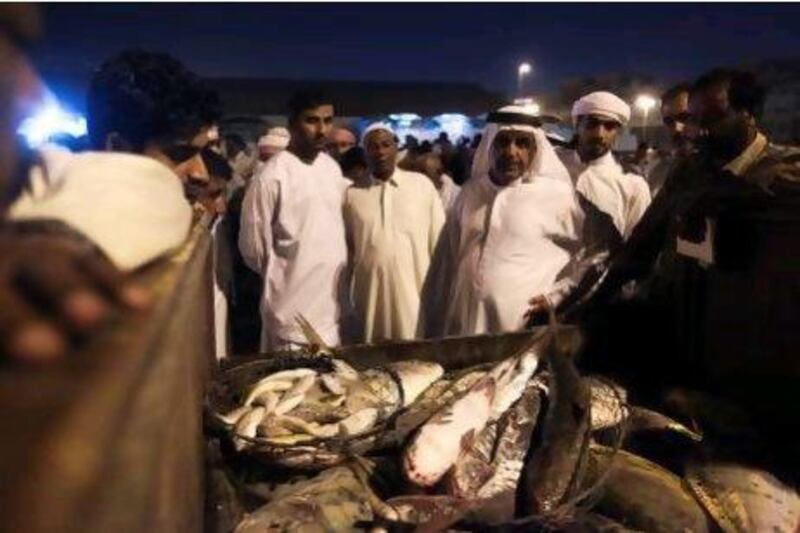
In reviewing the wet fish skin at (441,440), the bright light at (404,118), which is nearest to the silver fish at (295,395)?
the wet fish skin at (441,440)

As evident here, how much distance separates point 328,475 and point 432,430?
0.33 meters

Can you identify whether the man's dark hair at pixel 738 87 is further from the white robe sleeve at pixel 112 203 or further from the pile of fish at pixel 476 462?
the white robe sleeve at pixel 112 203

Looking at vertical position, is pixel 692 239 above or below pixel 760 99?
below

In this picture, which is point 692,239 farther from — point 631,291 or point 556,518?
point 556,518

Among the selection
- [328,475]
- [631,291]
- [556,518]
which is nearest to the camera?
[556,518]

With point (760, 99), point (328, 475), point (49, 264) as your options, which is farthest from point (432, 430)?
point (760, 99)

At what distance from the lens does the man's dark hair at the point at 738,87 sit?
388cm

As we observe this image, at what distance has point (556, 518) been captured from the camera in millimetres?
2279

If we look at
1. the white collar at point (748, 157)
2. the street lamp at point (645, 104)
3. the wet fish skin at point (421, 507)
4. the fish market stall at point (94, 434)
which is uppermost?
the street lamp at point (645, 104)

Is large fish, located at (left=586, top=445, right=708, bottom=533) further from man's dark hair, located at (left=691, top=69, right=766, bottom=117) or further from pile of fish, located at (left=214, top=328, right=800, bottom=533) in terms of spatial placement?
man's dark hair, located at (left=691, top=69, right=766, bottom=117)

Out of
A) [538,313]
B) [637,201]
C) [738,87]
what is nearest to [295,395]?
[538,313]

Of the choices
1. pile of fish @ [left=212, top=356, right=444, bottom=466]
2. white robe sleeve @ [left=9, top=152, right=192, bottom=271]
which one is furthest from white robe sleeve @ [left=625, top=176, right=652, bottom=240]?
white robe sleeve @ [left=9, top=152, right=192, bottom=271]

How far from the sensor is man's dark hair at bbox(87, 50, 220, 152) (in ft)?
8.30

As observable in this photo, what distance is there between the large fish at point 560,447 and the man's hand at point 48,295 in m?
1.61
